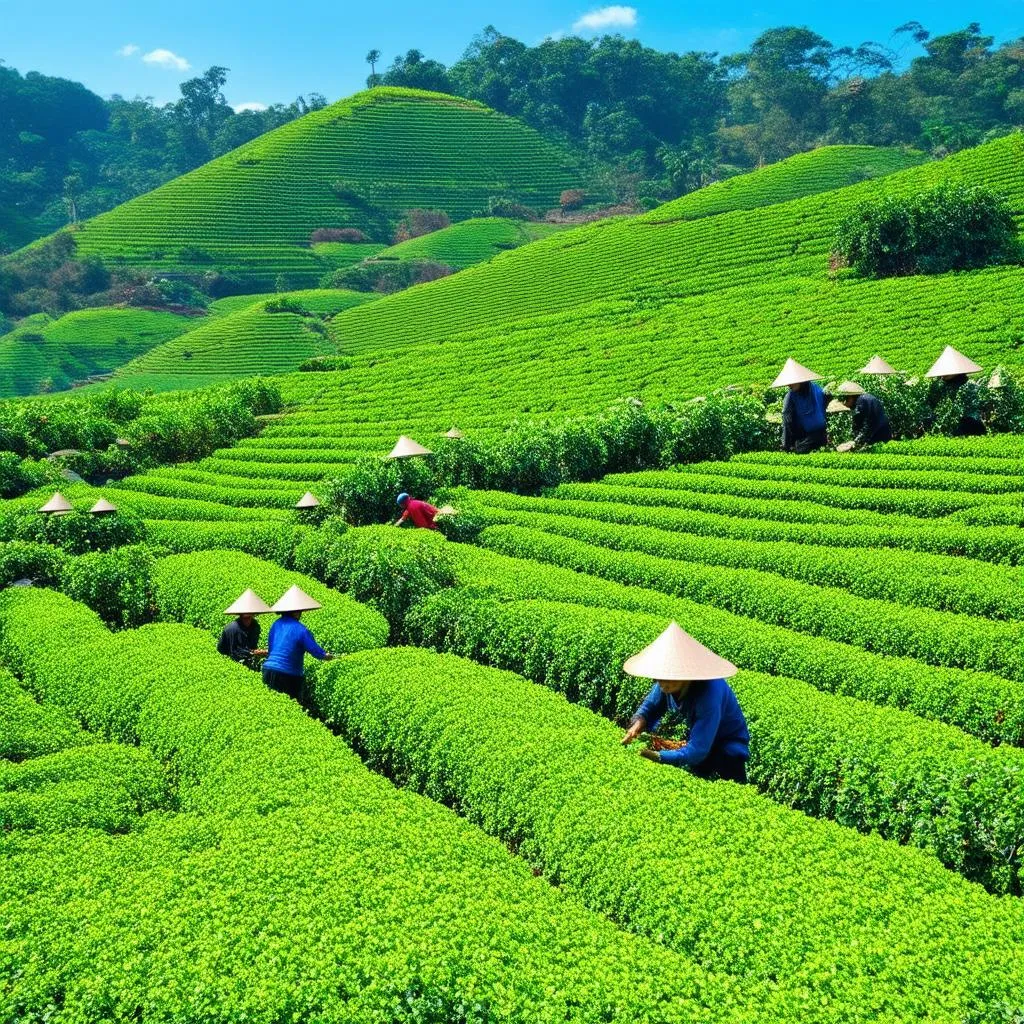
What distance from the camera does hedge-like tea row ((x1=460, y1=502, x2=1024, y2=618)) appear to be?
41.0 ft

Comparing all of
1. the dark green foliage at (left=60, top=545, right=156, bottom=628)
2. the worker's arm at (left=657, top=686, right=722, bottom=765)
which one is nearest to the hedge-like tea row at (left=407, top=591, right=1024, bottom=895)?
the worker's arm at (left=657, top=686, right=722, bottom=765)

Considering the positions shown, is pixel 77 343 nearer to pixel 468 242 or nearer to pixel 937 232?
pixel 468 242

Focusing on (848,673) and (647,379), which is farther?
(647,379)

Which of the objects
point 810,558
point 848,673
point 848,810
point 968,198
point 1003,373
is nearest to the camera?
point 848,810

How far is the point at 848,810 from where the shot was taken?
861 centimetres

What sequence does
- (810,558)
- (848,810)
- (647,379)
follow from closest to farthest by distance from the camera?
(848,810), (810,558), (647,379)

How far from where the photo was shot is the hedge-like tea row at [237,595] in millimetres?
14156

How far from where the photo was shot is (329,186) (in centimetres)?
9438

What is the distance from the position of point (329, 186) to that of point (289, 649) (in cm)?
9069

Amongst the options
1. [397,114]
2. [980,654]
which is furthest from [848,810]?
[397,114]

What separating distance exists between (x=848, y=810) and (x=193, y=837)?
6.17 m

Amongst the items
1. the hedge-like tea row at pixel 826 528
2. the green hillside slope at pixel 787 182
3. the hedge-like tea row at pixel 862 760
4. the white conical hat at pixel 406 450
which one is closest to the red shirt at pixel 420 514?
the hedge-like tea row at pixel 826 528

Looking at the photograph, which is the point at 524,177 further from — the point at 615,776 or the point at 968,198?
the point at 615,776

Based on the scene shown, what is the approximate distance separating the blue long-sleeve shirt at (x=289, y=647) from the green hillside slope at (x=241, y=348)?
4521 cm
